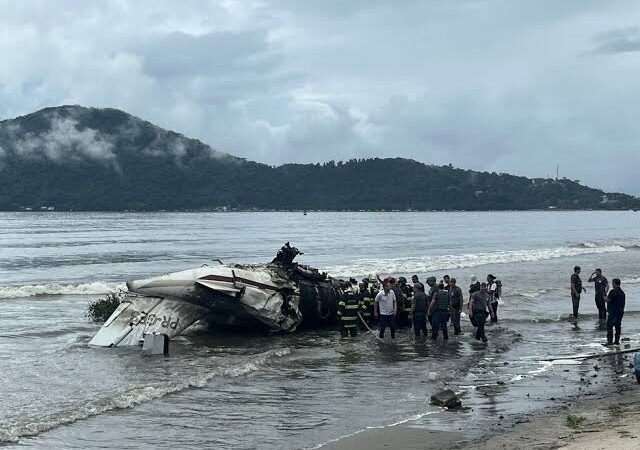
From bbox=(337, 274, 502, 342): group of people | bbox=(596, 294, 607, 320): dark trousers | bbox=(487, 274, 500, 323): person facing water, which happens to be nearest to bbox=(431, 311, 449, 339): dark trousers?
bbox=(337, 274, 502, 342): group of people

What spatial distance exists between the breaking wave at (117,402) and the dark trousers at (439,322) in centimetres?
473

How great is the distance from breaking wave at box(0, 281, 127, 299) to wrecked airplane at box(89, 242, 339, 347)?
14345 mm

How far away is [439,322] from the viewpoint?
1998 centimetres

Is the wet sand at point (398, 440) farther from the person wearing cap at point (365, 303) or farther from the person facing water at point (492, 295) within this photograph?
the person facing water at point (492, 295)

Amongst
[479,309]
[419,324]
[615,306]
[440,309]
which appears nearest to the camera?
[615,306]

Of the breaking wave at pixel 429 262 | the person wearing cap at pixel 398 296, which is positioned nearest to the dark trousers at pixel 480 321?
the person wearing cap at pixel 398 296

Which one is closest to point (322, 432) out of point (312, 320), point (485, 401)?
point (485, 401)

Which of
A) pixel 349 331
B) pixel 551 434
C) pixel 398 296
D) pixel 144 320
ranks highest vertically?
pixel 398 296

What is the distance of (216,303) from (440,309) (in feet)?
19.5

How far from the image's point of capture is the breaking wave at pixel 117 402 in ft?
38.9

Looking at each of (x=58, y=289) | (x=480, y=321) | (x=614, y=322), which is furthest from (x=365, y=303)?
(x=58, y=289)

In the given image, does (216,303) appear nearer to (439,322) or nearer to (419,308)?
(419,308)

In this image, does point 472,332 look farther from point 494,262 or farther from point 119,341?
point 494,262

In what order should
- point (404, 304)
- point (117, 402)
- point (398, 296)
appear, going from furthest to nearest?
1. point (404, 304)
2. point (398, 296)
3. point (117, 402)
